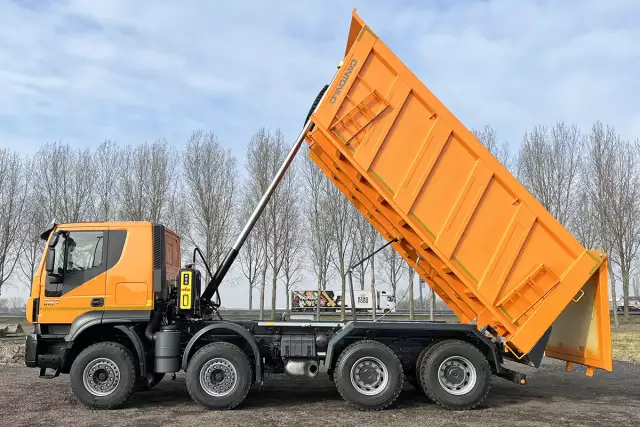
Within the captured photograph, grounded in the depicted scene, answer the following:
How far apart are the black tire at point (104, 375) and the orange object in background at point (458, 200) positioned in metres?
4.56

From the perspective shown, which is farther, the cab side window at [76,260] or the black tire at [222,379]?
the cab side window at [76,260]

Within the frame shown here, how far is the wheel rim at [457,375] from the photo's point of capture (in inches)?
306

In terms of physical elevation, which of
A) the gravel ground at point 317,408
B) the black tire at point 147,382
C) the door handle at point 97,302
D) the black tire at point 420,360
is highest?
the door handle at point 97,302

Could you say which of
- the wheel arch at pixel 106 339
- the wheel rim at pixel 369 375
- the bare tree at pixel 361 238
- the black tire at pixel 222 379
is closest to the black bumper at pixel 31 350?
the wheel arch at pixel 106 339

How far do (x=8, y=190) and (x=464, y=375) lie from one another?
1233 inches

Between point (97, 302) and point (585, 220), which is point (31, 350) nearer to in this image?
point (97, 302)

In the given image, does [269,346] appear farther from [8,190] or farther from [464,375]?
[8,190]

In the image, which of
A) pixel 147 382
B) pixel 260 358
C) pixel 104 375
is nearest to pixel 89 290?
pixel 104 375

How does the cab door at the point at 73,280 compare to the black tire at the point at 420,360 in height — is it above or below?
above

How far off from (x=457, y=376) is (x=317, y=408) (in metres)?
2.20

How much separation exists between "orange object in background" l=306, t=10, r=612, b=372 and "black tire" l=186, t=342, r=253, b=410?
129 inches

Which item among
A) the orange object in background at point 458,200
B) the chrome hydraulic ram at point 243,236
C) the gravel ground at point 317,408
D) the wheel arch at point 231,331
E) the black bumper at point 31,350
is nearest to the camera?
the gravel ground at point 317,408

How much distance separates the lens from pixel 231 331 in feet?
26.2

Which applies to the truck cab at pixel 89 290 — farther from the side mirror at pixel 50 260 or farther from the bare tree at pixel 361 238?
the bare tree at pixel 361 238
